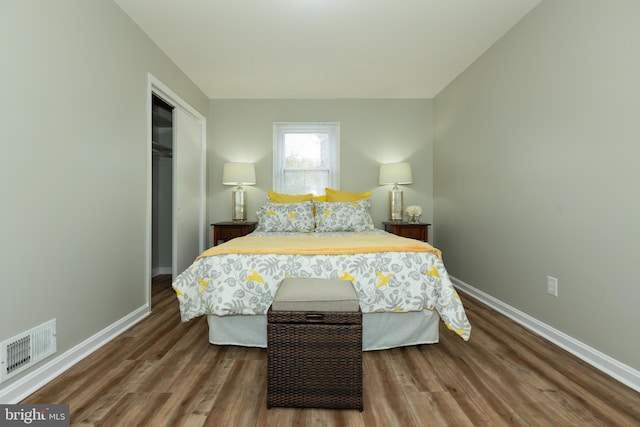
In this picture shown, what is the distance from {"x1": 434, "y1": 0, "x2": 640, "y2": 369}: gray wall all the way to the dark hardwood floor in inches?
16.1

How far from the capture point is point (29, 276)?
1.70 metres

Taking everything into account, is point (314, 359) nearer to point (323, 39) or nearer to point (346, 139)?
point (323, 39)

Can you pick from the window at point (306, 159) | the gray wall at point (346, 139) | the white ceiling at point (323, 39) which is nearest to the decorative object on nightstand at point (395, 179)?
the gray wall at point (346, 139)

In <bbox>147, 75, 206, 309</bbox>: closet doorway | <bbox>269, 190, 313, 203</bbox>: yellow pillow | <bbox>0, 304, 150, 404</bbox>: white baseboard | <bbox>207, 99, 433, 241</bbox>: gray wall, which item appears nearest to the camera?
<bbox>0, 304, 150, 404</bbox>: white baseboard

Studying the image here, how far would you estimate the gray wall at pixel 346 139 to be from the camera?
4.45 metres

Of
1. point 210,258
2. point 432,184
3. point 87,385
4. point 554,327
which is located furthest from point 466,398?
point 432,184

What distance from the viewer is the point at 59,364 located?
1.87 metres

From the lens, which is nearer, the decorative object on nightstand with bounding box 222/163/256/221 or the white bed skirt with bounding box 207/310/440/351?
the white bed skirt with bounding box 207/310/440/351

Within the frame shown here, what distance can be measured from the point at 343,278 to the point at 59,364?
174cm

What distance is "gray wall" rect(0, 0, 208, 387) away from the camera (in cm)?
161

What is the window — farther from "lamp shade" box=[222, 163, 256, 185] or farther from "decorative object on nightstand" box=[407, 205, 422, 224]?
"decorative object on nightstand" box=[407, 205, 422, 224]

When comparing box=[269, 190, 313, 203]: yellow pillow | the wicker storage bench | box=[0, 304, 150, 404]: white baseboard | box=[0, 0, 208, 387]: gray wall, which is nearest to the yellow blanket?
the wicker storage bench

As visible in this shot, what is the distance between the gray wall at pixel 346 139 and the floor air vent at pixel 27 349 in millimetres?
2726

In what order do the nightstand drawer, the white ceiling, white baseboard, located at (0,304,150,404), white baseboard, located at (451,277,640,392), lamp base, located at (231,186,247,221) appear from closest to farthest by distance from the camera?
white baseboard, located at (0,304,150,404) < white baseboard, located at (451,277,640,392) < the white ceiling < the nightstand drawer < lamp base, located at (231,186,247,221)
